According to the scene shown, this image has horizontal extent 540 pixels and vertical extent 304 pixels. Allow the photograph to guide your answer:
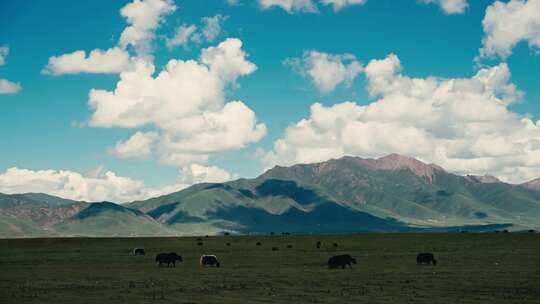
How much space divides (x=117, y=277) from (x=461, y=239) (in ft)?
228

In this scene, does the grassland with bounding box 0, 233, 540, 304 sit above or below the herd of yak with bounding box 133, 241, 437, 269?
below

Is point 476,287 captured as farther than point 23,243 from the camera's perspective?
No

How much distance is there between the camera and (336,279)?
44.9 metres

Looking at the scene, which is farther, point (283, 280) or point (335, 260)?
point (335, 260)

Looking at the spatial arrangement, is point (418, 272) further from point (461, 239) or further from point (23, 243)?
point (23, 243)

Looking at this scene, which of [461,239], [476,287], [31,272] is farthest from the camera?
[461,239]

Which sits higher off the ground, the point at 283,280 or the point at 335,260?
the point at 335,260

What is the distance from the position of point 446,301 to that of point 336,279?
13.3 m

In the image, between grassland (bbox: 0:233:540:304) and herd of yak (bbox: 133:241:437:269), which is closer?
grassland (bbox: 0:233:540:304)

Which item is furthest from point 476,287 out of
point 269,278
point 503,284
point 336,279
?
point 269,278

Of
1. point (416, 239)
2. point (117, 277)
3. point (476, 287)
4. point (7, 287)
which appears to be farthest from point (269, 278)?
point (416, 239)

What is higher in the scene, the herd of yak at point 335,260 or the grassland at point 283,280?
the herd of yak at point 335,260

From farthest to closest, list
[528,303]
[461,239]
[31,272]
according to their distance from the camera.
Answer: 1. [461,239]
2. [31,272]
3. [528,303]

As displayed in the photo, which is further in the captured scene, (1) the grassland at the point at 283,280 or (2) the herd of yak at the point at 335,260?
(2) the herd of yak at the point at 335,260
